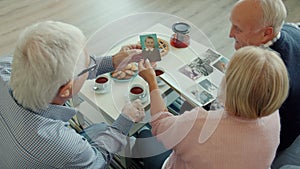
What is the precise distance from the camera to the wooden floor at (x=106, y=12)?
2.95 metres

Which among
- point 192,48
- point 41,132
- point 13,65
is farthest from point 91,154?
point 192,48

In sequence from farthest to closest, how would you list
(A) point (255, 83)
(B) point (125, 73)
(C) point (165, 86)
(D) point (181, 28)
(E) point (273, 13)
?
(D) point (181, 28)
(B) point (125, 73)
(C) point (165, 86)
(E) point (273, 13)
(A) point (255, 83)

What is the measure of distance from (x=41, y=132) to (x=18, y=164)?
134 millimetres

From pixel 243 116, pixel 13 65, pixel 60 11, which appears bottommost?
pixel 60 11

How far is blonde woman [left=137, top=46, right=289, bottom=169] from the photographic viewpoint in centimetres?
110

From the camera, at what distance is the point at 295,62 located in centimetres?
153

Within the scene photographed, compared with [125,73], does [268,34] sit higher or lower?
higher

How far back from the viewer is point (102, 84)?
1.76 meters

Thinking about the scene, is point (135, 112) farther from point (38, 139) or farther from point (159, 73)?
point (38, 139)

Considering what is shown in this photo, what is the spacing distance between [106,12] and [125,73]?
146 centimetres

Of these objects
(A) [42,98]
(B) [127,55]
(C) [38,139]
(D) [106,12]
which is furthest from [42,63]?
(D) [106,12]

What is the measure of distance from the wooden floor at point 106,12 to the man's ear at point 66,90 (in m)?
1.70

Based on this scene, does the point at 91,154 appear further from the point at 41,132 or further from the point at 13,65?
the point at 13,65

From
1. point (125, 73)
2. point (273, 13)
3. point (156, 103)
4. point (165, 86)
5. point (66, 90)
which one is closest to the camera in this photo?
point (66, 90)
